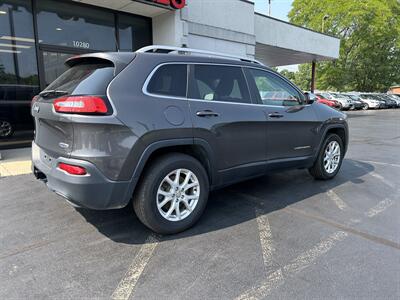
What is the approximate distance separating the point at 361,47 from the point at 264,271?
38.3m

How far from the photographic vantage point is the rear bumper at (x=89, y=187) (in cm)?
276

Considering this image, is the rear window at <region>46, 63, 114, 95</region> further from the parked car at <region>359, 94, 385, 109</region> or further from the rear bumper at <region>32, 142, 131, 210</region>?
the parked car at <region>359, 94, 385, 109</region>

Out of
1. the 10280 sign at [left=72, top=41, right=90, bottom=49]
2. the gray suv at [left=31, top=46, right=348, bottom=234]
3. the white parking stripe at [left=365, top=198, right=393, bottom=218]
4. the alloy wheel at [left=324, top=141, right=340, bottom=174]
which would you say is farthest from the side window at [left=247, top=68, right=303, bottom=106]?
the 10280 sign at [left=72, top=41, right=90, bottom=49]

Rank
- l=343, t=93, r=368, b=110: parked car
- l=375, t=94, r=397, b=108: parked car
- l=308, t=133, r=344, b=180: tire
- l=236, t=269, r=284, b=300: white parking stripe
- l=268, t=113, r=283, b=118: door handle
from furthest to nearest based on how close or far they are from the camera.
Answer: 1. l=375, t=94, r=397, b=108: parked car
2. l=343, t=93, r=368, b=110: parked car
3. l=308, t=133, r=344, b=180: tire
4. l=268, t=113, r=283, b=118: door handle
5. l=236, t=269, r=284, b=300: white parking stripe

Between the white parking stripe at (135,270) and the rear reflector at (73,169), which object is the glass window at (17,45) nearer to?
the rear reflector at (73,169)

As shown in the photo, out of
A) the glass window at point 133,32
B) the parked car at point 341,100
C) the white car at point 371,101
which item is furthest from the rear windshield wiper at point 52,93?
the white car at point 371,101

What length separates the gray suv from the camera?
109 inches

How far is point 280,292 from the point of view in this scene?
2385mm

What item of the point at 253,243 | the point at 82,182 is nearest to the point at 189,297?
the point at 253,243

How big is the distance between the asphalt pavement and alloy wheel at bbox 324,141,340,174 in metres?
0.60

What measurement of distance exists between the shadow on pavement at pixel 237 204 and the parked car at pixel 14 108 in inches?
204

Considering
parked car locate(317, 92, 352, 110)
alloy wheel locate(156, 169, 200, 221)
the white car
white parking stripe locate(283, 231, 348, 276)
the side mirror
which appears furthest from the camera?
the white car

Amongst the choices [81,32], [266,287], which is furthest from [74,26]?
[266,287]

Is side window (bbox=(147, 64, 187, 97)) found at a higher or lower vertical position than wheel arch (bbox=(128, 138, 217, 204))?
higher
